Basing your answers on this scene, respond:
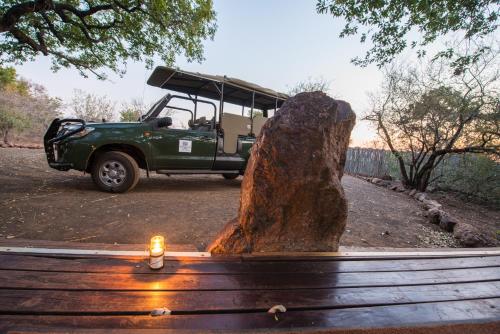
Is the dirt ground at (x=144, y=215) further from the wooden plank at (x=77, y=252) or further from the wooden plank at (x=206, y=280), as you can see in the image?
the wooden plank at (x=206, y=280)

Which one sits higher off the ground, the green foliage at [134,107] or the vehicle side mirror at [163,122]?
the green foliage at [134,107]

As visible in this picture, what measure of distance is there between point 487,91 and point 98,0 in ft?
39.9

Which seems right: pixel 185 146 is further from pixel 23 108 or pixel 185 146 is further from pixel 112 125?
pixel 23 108

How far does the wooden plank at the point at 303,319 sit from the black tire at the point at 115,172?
3.52 m

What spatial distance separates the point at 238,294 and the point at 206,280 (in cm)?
25

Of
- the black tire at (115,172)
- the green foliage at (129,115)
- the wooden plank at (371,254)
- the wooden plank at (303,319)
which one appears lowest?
the wooden plank at (303,319)

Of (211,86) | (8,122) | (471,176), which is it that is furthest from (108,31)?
(471,176)

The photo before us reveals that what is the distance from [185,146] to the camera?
4.87m

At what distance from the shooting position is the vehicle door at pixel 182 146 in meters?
4.65

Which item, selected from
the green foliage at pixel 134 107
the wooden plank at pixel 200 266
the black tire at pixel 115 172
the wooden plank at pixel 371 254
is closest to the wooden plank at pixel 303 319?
the wooden plank at pixel 200 266

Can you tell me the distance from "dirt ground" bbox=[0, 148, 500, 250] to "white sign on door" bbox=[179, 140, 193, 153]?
0.92 metres

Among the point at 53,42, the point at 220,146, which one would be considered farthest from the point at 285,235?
the point at 53,42

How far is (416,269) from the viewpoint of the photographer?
6.11ft

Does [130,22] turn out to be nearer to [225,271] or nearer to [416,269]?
[225,271]
